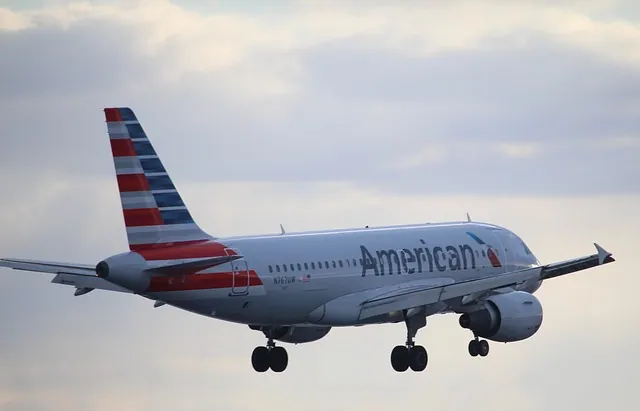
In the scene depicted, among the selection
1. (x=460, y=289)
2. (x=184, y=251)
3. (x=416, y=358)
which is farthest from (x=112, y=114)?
(x=416, y=358)

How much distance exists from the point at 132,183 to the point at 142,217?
1.53m

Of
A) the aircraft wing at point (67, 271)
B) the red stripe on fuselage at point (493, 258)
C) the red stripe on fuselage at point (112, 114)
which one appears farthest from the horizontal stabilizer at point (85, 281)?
the red stripe on fuselage at point (493, 258)

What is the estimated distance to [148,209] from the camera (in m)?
84.6

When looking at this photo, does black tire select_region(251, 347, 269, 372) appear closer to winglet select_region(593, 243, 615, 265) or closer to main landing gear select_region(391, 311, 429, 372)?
main landing gear select_region(391, 311, 429, 372)

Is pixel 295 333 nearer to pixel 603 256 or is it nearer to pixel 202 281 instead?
pixel 202 281

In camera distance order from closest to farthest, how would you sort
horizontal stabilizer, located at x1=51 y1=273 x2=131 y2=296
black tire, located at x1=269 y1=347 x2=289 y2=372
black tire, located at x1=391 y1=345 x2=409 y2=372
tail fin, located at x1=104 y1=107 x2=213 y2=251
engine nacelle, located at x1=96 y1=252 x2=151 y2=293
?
engine nacelle, located at x1=96 y1=252 x2=151 y2=293, tail fin, located at x1=104 y1=107 x2=213 y2=251, horizontal stabilizer, located at x1=51 y1=273 x2=131 y2=296, black tire, located at x1=391 y1=345 x2=409 y2=372, black tire, located at x1=269 y1=347 x2=289 y2=372

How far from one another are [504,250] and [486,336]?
27.5ft

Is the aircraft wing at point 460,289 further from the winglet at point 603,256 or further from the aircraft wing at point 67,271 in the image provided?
the aircraft wing at point 67,271

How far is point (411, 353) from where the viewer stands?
96625 mm

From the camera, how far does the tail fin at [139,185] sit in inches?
3314

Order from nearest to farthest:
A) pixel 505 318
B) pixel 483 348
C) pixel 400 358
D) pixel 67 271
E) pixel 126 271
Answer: pixel 126 271, pixel 67 271, pixel 505 318, pixel 400 358, pixel 483 348

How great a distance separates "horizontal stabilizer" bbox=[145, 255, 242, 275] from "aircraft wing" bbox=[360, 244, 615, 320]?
1148 centimetres

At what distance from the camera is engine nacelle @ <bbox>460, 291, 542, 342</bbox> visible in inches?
3794

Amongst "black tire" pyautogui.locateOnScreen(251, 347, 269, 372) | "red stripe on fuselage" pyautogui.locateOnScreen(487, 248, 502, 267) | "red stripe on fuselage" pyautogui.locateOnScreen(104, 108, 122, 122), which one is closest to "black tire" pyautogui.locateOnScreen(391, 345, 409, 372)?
"black tire" pyautogui.locateOnScreen(251, 347, 269, 372)
